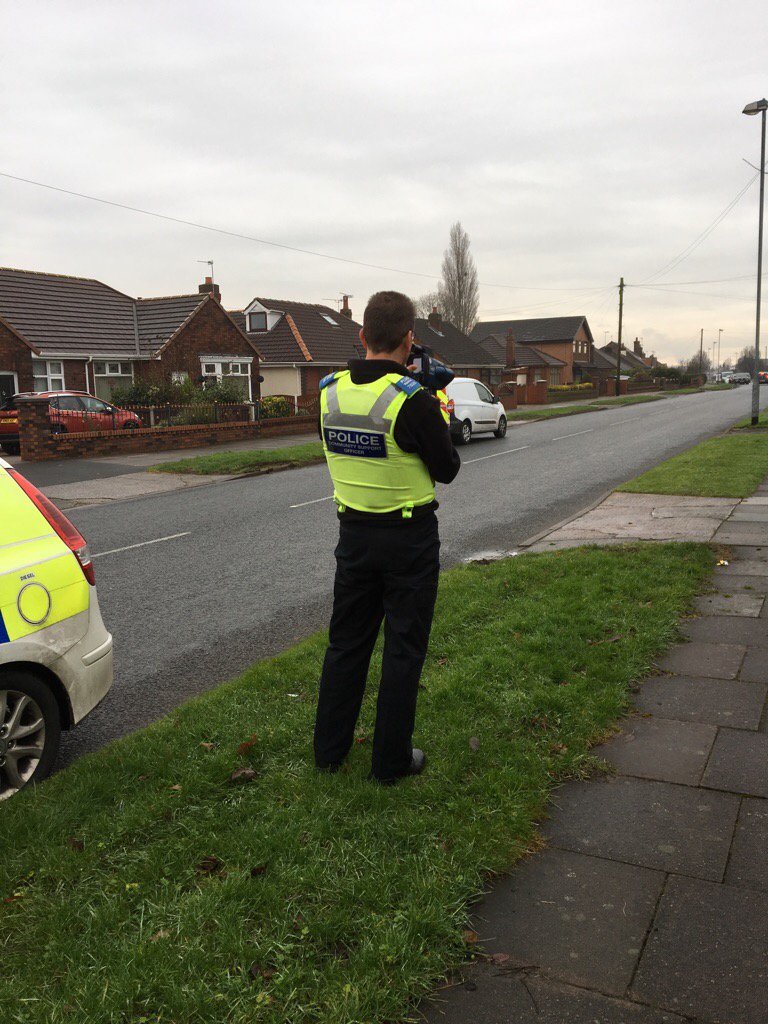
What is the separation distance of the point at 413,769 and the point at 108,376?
102ft

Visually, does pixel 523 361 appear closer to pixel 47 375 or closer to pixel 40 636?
pixel 47 375

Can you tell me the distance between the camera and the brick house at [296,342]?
141 feet

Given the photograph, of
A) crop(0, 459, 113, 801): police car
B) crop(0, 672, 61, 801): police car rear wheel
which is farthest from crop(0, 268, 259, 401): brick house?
crop(0, 672, 61, 801): police car rear wheel

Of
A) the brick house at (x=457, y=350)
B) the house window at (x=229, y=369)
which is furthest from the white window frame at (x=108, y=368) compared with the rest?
the brick house at (x=457, y=350)

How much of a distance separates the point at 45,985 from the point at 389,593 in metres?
1.75

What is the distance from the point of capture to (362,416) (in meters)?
3.28

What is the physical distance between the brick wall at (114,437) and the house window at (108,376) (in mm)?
8936

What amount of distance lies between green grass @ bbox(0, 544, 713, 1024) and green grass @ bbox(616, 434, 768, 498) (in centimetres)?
740

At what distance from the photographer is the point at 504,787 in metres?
3.40

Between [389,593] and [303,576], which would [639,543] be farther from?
[389,593]

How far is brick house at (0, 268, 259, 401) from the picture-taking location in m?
29.1

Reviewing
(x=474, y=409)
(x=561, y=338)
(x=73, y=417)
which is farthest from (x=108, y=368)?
(x=561, y=338)

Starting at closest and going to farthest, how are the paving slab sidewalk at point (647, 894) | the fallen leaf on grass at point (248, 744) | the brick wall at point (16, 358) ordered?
the paving slab sidewalk at point (647, 894)
the fallen leaf on grass at point (248, 744)
the brick wall at point (16, 358)

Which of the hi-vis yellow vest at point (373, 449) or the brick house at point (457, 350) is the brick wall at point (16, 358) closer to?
the hi-vis yellow vest at point (373, 449)
